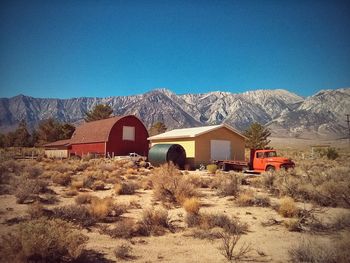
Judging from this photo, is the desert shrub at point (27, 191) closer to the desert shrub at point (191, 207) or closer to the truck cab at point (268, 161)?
the desert shrub at point (191, 207)

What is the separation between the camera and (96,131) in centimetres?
4522

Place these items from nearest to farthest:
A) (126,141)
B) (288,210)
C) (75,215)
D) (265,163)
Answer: (75,215), (288,210), (265,163), (126,141)

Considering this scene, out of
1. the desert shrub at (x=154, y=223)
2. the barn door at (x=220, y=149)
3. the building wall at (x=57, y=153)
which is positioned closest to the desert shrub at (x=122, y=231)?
the desert shrub at (x=154, y=223)

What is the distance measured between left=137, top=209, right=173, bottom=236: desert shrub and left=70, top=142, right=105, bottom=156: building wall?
3248 cm

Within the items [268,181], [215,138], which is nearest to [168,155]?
[215,138]

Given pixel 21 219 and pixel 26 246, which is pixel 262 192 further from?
pixel 26 246

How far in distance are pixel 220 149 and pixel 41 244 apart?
30342mm

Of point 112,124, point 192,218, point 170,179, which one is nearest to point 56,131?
point 112,124

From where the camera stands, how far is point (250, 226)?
9.89 m

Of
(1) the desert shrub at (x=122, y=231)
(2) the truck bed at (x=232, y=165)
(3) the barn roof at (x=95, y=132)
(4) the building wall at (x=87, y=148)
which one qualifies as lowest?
(1) the desert shrub at (x=122, y=231)

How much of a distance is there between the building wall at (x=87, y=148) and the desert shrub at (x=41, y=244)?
34.9 meters

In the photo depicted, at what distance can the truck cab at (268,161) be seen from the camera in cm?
2359

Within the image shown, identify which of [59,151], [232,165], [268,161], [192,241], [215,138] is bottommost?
[192,241]

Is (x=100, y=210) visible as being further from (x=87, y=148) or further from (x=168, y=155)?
(x=87, y=148)
